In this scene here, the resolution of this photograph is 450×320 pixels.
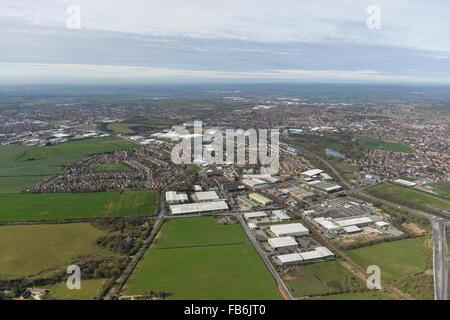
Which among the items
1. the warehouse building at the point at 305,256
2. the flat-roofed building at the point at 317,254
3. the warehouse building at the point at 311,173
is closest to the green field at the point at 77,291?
the warehouse building at the point at 305,256

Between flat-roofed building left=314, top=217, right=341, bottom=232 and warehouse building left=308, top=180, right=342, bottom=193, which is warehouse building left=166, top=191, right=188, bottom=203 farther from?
warehouse building left=308, top=180, right=342, bottom=193

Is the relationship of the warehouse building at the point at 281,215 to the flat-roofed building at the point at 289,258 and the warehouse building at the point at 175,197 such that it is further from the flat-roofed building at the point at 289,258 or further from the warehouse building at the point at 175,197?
the warehouse building at the point at 175,197

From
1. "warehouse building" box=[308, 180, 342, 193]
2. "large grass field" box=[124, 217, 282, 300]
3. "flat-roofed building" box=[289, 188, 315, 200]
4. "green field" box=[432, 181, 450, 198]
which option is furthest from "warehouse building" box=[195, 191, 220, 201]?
"green field" box=[432, 181, 450, 198]

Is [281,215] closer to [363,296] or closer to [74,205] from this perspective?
[363,296]

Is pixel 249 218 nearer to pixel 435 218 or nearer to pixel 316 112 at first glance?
pixel 435 218

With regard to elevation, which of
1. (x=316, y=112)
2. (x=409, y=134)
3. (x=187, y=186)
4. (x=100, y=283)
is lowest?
(x=100, y=283)
